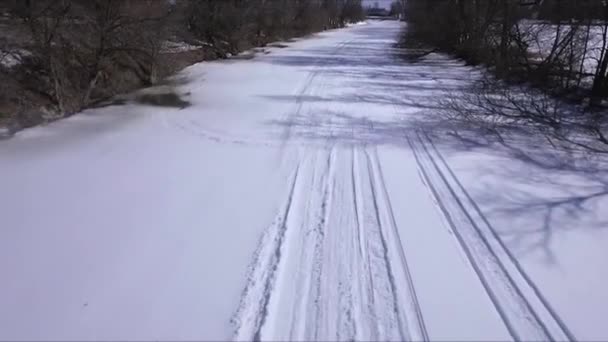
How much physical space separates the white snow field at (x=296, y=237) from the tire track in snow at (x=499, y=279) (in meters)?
0.02

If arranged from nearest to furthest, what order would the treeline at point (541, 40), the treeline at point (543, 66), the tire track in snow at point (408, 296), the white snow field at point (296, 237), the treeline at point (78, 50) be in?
1. the tire track in snow at point (408, 296)
2. the white snow field at point (296, 237)
3. the treeline at point (543, 66)
4. the treeline at point (78, 50)
5. the treeline at point (541, 40)

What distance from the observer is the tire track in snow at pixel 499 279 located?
3.02 meters

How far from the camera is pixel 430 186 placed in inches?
216

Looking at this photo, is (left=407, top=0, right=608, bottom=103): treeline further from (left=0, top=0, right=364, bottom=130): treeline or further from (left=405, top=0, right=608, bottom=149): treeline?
(left=0, top=0, right=364, bottom=130): treeline

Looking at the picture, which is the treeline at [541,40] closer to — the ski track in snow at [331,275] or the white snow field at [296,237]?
the white snow field at [296,237]

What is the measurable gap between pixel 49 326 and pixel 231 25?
24.0 meters

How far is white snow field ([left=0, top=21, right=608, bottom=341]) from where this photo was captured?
3109 millimetres

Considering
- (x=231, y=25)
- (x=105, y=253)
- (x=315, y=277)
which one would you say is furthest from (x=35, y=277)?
(x=231, y=25)

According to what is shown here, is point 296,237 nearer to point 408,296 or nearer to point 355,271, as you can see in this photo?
point 355,271

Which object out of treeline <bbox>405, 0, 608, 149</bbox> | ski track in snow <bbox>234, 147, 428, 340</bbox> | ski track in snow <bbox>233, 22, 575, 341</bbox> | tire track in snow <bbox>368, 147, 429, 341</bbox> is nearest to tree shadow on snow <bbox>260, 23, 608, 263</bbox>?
ski track in snow <bbox>233, 22, 575, 341</bbox>

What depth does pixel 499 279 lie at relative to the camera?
140 inches

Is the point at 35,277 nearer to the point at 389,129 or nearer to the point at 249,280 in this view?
the point at 249,280

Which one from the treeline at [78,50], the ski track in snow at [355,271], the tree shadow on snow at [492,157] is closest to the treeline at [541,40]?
the tree shadow on snow at [492,157]

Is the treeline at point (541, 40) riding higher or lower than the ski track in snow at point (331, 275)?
higher
